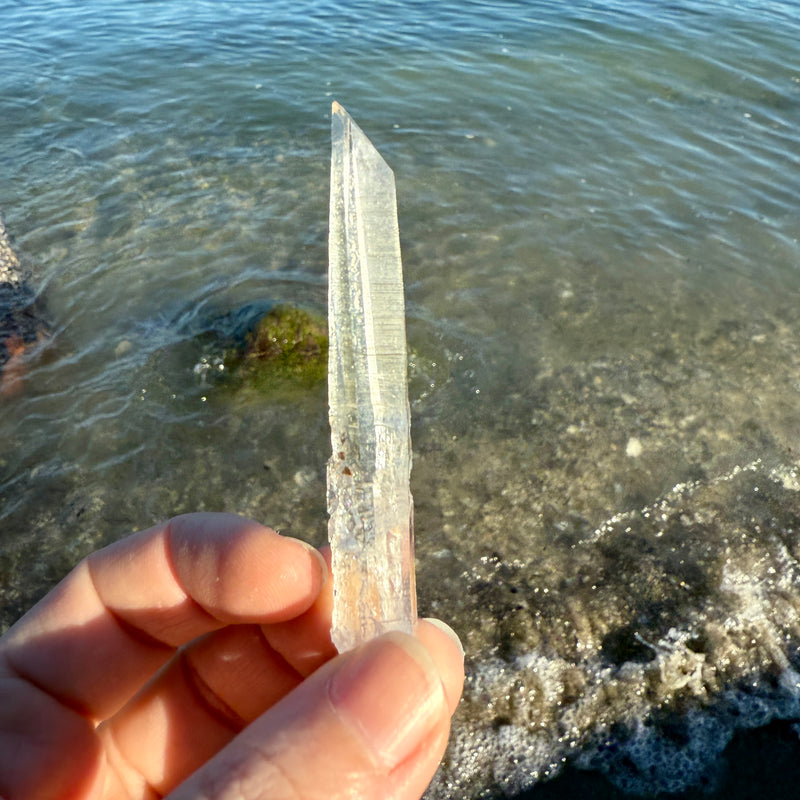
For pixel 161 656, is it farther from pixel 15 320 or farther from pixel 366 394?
pixel 15 320

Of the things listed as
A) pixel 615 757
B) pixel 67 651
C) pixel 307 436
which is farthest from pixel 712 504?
pixel 67 651

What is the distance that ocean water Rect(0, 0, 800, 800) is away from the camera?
3.36 metres

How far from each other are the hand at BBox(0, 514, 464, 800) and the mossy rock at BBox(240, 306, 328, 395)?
319 cm

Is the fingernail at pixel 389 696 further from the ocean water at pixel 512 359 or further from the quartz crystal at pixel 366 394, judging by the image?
the ocean water at pixel 512 359

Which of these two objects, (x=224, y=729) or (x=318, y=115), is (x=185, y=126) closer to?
(x=318, y=115)

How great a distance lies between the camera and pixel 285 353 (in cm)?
551

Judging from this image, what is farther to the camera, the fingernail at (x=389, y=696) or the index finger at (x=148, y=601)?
the index finger at (x=148, y=601)

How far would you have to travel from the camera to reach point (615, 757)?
3041 mm


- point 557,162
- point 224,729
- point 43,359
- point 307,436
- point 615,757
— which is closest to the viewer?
point 224,729

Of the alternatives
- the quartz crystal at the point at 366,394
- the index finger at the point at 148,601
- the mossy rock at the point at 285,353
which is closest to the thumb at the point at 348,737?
the quartz crystal at the point at 366,394

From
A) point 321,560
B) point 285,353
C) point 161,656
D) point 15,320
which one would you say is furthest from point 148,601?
point 15,320

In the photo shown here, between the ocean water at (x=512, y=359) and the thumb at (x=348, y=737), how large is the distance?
171 cm

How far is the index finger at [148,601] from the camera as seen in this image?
6.49 feet

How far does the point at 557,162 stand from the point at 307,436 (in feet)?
17.6
